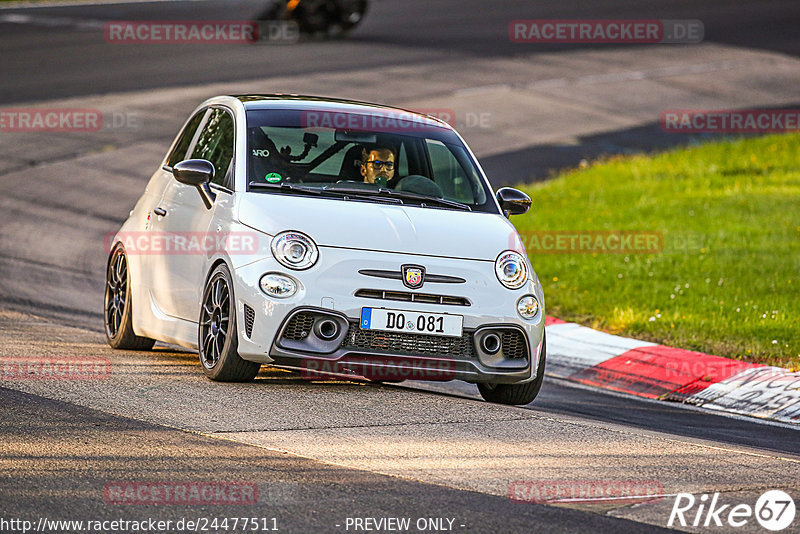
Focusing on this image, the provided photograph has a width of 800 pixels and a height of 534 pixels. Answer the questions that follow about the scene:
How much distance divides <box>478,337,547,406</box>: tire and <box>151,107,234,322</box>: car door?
6.23 ft

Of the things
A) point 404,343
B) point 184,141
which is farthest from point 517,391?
point 184,141

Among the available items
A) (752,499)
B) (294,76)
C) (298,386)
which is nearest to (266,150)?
(298,386)

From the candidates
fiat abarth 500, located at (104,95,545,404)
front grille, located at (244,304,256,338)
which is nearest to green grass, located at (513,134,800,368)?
fiat abarth 500, located at (104,95,545,404)

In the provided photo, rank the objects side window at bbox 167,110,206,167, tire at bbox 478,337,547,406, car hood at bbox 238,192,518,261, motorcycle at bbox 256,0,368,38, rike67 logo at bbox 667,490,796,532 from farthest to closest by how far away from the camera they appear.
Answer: motorcycle at bbox 256,0,368,38 < side window at bbox 167,110,206,167 < tire at bbox 478,337,547,406 < car hood at bbox 238,192,518,261 < rike67 logo at bbox 667,490,796,532

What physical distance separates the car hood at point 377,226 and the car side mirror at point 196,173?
15.4 inches

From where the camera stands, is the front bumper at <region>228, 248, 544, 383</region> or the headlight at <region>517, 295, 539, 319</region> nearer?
the front bumper at <region>228, 248, 544, 383</region>

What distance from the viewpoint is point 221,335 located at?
804cm

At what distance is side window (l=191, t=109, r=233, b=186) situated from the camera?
8.74 meters

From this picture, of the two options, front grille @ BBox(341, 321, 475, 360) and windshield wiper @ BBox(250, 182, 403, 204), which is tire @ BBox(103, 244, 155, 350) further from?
front grille @ BBox(341, 321, 475, 360)

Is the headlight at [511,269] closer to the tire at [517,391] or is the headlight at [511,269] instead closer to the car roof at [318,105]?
the tire at [517,391]

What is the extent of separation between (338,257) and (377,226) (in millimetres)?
363

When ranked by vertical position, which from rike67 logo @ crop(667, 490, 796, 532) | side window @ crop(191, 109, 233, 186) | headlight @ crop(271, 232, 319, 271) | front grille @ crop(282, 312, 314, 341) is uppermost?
side window @ crop(191, 109, 233, 186)

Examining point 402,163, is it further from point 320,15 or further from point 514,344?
point 320,15

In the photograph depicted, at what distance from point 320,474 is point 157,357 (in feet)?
11.8
